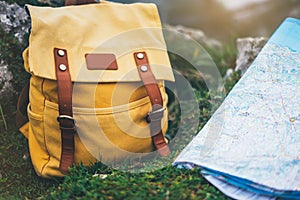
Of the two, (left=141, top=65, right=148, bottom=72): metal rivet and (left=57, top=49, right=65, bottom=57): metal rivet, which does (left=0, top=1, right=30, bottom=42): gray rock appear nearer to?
(left=57, top=49, right=65, bottom=57): metal rivet

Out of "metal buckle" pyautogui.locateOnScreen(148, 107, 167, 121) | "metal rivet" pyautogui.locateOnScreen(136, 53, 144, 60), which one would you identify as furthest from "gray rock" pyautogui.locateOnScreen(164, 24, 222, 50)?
"metal buckle" pyautogui.locateOnScreen(148, 107, 167, 121)

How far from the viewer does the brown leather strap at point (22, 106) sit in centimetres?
241

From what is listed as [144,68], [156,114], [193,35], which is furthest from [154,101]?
[193,35]

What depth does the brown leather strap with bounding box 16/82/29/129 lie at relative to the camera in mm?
2410

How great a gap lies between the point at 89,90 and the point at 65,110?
0.47ft

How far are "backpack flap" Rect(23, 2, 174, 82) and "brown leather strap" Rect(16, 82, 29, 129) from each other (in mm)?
220

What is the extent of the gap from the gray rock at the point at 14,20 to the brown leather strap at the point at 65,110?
0.55 m

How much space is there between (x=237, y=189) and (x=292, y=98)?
0.59 metres

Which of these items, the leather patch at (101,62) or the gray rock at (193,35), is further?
the gray rock at (193,35)

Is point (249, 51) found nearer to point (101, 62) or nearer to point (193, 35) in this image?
point (193, 35)

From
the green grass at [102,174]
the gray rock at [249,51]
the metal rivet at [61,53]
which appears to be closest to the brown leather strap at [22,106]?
the green grass at [102,174]

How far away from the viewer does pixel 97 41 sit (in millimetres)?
2254

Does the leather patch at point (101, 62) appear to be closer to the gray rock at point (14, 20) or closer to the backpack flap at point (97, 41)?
the backpack flap at point (97, 41)

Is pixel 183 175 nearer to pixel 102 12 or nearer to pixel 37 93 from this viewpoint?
pixel 37 93
